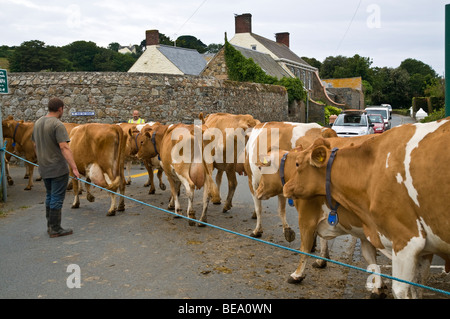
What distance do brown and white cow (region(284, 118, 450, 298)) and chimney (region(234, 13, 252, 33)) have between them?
44640 mm

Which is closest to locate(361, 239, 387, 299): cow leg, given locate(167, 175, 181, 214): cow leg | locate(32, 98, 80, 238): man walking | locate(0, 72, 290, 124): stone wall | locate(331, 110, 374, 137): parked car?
locate(167, 175, 181, 214): cow leg

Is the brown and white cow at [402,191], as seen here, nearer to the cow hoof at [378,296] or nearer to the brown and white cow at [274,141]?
the cow hoof at [378,296]

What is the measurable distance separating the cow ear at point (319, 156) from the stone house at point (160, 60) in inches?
1424

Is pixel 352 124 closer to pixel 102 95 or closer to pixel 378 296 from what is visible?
pixel 102 95

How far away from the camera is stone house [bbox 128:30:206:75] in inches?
1580

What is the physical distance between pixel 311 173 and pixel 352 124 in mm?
17447

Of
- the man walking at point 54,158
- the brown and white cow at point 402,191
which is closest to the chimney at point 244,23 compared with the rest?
the man walking at point 54,158

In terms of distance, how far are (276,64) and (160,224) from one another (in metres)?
37.1

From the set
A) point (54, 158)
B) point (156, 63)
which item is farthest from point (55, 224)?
point (156, 63)

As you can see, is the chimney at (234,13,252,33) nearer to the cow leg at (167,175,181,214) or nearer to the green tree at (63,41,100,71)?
the green tree at (63,41,100,71)

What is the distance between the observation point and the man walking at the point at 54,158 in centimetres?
674

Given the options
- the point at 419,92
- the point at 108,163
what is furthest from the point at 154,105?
the point at 419,92
